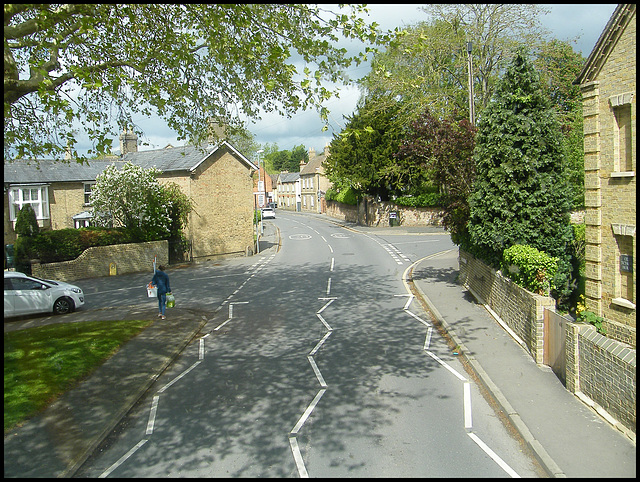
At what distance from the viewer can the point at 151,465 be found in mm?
7566

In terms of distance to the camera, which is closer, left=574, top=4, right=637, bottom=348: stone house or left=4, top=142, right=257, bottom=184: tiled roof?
left=574, top=4, right=637, bottom=348: stone house

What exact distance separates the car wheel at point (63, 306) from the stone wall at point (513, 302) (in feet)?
47.5

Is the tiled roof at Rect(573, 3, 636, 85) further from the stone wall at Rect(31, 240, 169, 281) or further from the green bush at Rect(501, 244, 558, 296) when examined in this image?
the stone wall at Rect(31, 240, 169, 281)

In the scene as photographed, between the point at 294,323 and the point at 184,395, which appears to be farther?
the point at 294,323

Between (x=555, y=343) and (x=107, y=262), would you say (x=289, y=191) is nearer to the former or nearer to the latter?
(x=107, y=262)

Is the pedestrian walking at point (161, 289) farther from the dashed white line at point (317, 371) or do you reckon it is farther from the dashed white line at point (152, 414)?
the dashed white line at point (152, 414)

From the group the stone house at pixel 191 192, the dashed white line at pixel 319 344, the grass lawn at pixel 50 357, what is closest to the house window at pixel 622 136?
the dashed white line at pixel 319 344

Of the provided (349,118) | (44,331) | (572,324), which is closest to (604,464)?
(572,324)

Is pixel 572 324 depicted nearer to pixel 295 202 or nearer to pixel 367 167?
pixel 367 167

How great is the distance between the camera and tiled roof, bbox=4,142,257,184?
34250mm

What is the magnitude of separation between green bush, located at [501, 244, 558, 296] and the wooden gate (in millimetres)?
1292

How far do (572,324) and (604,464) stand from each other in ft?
10.6

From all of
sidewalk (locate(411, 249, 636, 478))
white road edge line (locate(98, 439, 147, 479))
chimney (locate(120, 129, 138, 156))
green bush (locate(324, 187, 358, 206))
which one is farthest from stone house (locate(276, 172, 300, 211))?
white road edge line (locate(98, 439, 147, 479))

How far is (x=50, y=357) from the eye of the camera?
40.6 ft
